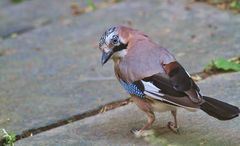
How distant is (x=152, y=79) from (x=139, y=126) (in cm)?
55

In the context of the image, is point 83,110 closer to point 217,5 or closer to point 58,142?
point 58,142

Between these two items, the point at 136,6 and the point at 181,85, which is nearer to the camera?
the point at 181,85

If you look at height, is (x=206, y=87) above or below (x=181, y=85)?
below

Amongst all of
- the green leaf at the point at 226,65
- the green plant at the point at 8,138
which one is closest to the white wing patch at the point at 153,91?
the green plant at the point at 8,138

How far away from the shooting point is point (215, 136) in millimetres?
3516

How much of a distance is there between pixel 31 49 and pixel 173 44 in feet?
4.61

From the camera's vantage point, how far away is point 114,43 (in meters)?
3.60

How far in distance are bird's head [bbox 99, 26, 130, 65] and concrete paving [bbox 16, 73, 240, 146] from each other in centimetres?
48

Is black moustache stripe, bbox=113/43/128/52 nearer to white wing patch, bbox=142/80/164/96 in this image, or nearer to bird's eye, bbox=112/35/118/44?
bird's eye, bbox=112/35/118/44

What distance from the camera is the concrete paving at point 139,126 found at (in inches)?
139

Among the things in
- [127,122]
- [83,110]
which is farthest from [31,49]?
[127,122]

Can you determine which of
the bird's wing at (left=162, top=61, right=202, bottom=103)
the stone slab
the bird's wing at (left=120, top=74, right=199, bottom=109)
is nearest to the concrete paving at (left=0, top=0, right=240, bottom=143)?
the stone slab

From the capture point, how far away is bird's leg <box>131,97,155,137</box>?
3607 mm

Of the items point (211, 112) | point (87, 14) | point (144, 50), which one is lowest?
point (87, 14)
